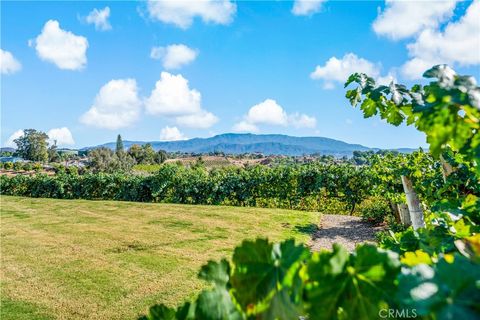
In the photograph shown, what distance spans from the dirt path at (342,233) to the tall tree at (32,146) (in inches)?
3202

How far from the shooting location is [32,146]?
7644cm

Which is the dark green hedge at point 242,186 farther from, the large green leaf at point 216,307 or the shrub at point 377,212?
the large green leaf at point 216,307

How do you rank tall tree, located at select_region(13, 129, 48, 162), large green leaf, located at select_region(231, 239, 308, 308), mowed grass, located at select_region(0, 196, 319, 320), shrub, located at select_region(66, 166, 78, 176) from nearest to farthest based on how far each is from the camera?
large green leaf, located at select_region(231, 239, 308, 308)
mowed grass, located at select_region(0, 196, 319, 320)
shrub, located at select_region(66, 166, 78, 176)
tall tree, located at select_region(13, 129, 48, 162)

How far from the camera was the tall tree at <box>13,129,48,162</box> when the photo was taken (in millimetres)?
75875

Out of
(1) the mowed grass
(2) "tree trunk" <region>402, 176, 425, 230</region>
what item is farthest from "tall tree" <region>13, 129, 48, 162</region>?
(2) "tree trunk" <region>402, 176, 425, 230</region>

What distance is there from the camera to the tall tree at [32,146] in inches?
2987

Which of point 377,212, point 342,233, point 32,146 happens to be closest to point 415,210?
point 342,233

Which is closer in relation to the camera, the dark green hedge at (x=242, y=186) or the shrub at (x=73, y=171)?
the dark green hedge at (x=242, y=186)

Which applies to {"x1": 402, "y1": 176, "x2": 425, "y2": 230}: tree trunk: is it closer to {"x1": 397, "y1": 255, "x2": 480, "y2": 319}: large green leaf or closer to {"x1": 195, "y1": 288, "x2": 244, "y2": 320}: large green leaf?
{"x1": 397, "y1": 255, "x2": 480, "y2": 319}: large green leaf

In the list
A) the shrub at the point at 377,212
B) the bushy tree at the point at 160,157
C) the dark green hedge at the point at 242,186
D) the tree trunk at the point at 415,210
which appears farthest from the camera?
the bushy tree at the point at 160,157

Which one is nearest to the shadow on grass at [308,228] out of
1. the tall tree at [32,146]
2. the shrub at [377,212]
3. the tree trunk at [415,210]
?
the shrub at [377,212]

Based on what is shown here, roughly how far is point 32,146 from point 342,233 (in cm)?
8396

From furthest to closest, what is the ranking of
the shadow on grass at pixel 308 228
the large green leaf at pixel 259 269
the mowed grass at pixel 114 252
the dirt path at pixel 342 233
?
the shadow on grass at pixel 308 228
the dirt path at pixel 342 233
the mowed grass at pixel 114 252
the large green leaf at pixel 259 269

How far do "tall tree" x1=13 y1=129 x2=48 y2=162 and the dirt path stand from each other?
267 ft
